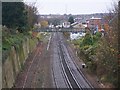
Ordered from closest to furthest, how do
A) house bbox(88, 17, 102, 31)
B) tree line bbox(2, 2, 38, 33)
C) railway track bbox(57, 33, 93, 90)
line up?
1. railway track bbox(57, 33, 93, 90)
2. tree line bbox(2, 2, 38, 33)
3. house bbox(88, 17, 102, 31)

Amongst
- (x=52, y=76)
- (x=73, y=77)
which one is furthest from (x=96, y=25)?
(x=73, y=77)

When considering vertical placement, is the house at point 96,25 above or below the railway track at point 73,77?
above

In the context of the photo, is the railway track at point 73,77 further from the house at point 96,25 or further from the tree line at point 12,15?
the house at point 96,25

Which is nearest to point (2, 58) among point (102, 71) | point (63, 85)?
point (63, 85)

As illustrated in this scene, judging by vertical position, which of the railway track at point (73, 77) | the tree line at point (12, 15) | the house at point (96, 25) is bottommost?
the railway track at point (73, 77)

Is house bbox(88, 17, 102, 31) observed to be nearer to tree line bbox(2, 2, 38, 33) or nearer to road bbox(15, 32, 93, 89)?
tree line bbox(2, 2, 38, 33)

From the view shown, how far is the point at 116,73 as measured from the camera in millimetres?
24625

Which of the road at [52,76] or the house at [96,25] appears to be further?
the house at [96,25]

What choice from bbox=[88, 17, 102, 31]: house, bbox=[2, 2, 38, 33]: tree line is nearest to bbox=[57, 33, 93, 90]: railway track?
bbox=[2, 2, 38, 33]: tree line

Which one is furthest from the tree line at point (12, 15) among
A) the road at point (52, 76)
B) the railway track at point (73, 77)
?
the railway track at point (73, 77)

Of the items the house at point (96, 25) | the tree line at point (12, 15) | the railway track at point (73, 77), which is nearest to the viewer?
the railway track at point (73, 77)

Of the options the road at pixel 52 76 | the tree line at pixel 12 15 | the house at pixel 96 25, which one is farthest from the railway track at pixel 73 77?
the house at pixel 96 25

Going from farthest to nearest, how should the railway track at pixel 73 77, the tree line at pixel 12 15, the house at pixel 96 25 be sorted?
the house at pixel 96 25 → the tree line at pixel 12 15 → the railway track at pixel 73 77

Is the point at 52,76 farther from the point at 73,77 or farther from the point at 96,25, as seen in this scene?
the point at 96,25
